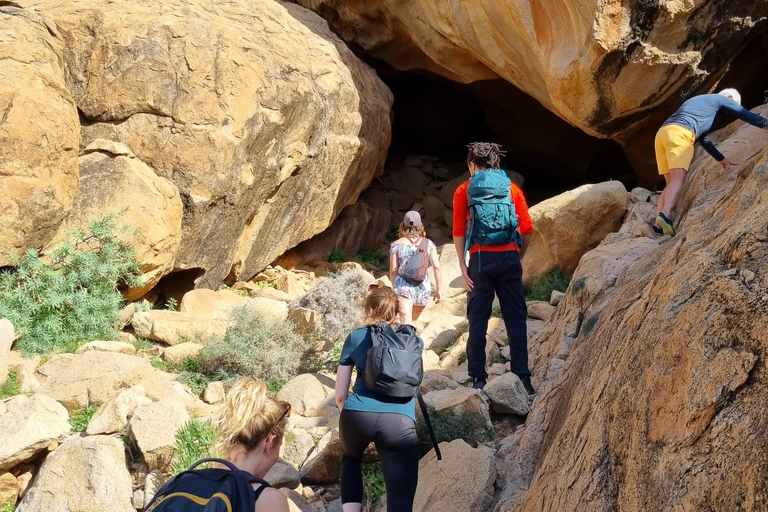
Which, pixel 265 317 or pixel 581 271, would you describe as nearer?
pixel 581 271

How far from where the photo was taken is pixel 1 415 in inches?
198

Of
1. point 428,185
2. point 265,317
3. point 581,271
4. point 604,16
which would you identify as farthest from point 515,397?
point 428,185

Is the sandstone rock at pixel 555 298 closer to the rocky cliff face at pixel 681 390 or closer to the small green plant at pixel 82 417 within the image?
the rocky cliff face at pixel 681 390

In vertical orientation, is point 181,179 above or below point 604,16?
below

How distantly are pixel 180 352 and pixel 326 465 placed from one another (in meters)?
2.55

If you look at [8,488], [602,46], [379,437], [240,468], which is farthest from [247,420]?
[602,46]

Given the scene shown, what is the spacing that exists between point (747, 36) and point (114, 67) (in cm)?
722

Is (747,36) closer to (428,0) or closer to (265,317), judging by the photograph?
(428,0)

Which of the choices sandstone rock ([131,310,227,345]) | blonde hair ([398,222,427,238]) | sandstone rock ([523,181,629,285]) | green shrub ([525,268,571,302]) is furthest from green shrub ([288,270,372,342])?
sandstone rock ([523,181,629,285])

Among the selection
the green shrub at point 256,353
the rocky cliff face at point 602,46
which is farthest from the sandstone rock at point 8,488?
the rocky cliff face at point 602,46

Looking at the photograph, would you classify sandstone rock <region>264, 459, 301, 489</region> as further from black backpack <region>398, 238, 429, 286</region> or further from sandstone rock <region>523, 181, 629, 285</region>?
sandstone rock <region>523, 181, 629, 285</region>

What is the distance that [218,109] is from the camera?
797 cm

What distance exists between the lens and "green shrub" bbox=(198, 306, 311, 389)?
641cm

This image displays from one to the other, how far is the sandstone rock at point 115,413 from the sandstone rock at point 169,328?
5.24ft
